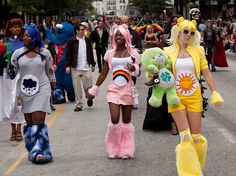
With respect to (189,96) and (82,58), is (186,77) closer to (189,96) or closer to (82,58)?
(189,96)

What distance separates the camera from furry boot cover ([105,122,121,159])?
8.88 m

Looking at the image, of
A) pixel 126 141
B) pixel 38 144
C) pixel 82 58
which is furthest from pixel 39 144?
pixel 82 58

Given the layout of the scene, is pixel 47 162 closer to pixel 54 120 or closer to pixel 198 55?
pixel 198 55

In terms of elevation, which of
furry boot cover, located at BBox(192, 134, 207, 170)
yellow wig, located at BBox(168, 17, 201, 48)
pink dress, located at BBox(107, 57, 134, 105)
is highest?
yellow wig, located at BBox(168, 17, 201, 48)

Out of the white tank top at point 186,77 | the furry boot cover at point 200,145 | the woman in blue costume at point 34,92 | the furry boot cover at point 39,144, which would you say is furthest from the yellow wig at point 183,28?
the furry boot cover at point 39,144

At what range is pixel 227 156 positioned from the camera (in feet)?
29.3

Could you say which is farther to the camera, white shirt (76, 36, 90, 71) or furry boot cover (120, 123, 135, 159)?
white shirt (76, 36, 90, 71)

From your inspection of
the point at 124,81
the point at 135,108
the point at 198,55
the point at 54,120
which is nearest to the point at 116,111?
the point at 124,81

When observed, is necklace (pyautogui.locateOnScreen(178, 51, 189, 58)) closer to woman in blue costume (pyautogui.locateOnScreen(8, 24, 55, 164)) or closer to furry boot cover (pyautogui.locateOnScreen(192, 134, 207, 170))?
furry boot cover (pyautogui.locateOnScreen(192, 134, 207, 170))

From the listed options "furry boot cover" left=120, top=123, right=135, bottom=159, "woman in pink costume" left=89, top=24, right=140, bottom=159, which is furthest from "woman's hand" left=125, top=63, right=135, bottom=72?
"furry boot cover" left=120, top=123, right=135, bottom=159

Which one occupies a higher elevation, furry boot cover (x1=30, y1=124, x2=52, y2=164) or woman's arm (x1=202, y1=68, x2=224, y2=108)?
woman's arm (x1=202, y1=68, x2=224, y2=108)

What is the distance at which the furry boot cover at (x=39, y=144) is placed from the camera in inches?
340

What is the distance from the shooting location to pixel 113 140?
8914mm

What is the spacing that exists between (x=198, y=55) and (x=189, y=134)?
0.90 metres
